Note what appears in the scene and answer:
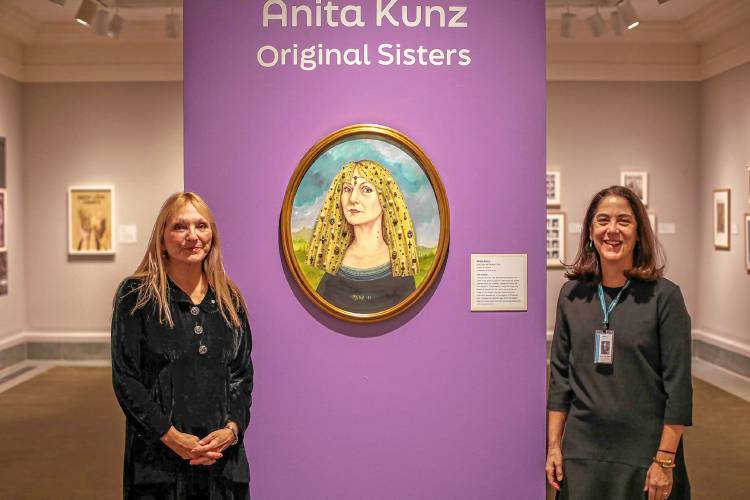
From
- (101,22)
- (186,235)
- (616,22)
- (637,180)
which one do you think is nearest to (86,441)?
(101,22)

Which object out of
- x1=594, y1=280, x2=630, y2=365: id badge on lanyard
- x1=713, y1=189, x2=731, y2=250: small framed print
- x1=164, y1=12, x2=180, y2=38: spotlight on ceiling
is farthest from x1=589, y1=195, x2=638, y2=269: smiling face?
x1=713, y1=189, x2=731, y2=250: small framed print

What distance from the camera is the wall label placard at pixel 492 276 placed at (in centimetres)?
352

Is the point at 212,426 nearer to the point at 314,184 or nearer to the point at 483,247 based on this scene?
the point at 314,184

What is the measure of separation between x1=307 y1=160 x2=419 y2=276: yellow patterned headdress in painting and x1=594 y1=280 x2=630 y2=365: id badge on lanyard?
3.32 ft

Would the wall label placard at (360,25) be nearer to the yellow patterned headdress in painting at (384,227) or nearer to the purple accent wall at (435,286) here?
the purple accent wall at (435,286)

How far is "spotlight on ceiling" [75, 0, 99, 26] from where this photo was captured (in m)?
7.04

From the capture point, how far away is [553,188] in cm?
965

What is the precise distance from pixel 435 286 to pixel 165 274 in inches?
51.4

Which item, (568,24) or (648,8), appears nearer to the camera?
(568,24)

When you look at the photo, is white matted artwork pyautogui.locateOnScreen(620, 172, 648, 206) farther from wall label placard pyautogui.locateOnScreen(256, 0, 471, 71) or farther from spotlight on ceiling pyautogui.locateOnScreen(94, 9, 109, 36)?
wall label placard pyautogui.locateOnScreen(256, 0, 471, 71)

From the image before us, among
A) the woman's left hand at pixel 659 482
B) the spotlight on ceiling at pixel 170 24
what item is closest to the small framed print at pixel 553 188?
the spotlight on ceiling at pixel 170 24

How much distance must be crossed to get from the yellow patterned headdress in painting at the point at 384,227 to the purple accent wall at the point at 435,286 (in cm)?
18

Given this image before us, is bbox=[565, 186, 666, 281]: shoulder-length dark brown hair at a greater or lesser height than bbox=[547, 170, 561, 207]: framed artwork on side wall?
lesser

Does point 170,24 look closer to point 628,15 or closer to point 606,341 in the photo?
point 628,15
